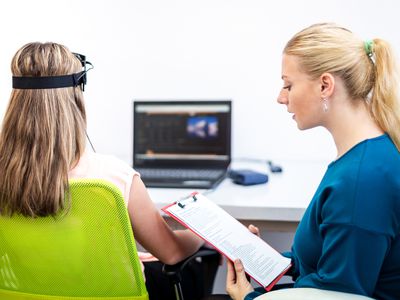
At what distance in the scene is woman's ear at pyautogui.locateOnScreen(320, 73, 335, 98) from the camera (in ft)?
3.74

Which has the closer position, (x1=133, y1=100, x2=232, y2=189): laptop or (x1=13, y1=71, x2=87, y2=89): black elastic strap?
(x1=13, y1=71, x2=87, y2=89): black elastic strap

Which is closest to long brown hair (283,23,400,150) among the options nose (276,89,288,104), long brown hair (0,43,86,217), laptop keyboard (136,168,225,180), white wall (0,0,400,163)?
nose (276,89,288,104)

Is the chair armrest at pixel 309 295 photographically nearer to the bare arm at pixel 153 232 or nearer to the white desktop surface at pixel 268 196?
the bare arm at pixel 153 232

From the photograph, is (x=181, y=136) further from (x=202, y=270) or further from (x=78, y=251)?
(x=78, y=251)

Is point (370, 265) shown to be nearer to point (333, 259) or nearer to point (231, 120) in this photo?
point (333, 259)

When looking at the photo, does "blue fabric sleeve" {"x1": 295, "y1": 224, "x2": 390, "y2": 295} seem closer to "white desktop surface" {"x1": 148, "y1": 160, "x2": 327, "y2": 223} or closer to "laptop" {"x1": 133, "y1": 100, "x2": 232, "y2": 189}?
"white desktop surface" {"x1": 148, "y1": 160, "x2": 327, "y2": 223}

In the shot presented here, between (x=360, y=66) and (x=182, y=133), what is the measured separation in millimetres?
1120

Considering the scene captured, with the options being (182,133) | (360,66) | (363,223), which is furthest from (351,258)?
(182,133)

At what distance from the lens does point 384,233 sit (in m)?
1.01

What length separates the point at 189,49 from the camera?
2320 mm

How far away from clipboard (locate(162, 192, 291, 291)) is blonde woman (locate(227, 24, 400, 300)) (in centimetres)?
5

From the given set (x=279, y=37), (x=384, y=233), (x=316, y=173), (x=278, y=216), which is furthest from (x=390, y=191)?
(x=279, y=37)

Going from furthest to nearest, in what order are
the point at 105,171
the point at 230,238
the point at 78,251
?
the point at 230,238 → the point at 105,171 → the point at 78,251

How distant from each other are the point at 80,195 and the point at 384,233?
0.63 metres
